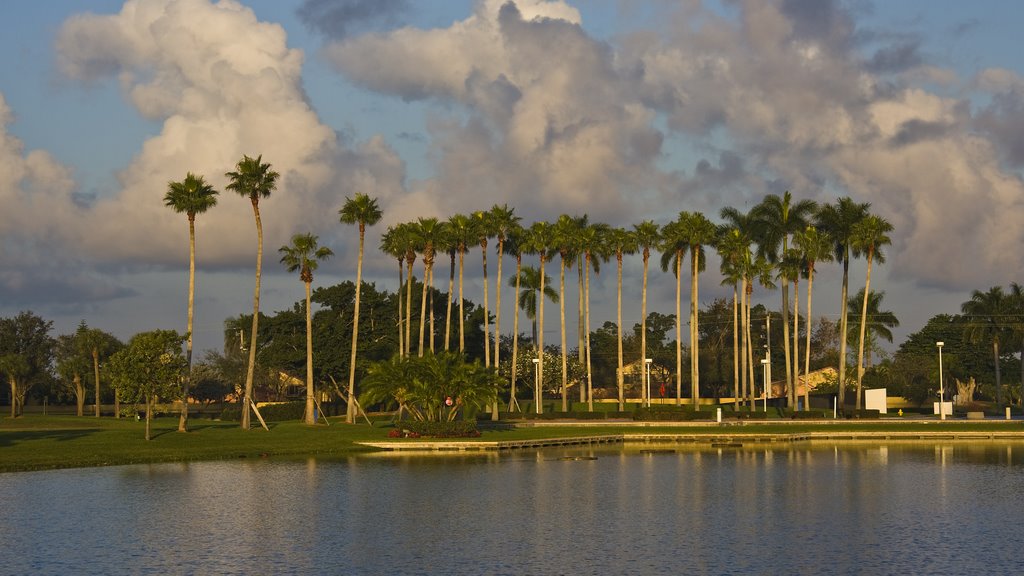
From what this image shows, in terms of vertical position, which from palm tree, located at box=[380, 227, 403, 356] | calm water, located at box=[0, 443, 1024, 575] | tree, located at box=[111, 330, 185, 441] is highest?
palm tree, located at box=[380, 227, 403, 356]

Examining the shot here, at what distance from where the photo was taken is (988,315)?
13375cm

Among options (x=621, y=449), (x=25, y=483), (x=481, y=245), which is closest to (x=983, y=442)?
(x=621, y=449)

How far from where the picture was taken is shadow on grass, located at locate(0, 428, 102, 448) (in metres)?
64.7

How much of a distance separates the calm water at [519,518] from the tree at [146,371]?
12.8m

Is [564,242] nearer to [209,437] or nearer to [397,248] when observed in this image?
[397,248]

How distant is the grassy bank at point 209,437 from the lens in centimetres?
5816

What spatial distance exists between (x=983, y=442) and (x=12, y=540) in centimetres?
6043

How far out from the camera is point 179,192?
76875 millimetres

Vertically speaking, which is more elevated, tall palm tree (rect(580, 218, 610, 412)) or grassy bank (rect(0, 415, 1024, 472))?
tall palm tree (rect(580, 218, 610, 412))

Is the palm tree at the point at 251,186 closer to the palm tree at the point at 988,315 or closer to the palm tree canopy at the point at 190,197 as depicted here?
the palm tree canopy at the point at 190,197

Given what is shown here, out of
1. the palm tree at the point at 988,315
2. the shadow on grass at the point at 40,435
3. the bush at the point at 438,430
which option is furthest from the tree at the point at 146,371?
the palm tree at the point at 988,315

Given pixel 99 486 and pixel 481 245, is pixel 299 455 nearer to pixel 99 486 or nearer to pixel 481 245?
pixel 99 486

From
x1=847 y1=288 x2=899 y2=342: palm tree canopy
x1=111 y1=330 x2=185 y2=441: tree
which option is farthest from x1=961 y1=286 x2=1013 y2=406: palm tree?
x1=111 y1=330 x2=185 y2=441: tree

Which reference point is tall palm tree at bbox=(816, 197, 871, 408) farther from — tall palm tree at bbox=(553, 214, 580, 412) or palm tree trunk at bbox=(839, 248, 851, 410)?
tall palm tree at bbox=(553, 214, 580, 412)
